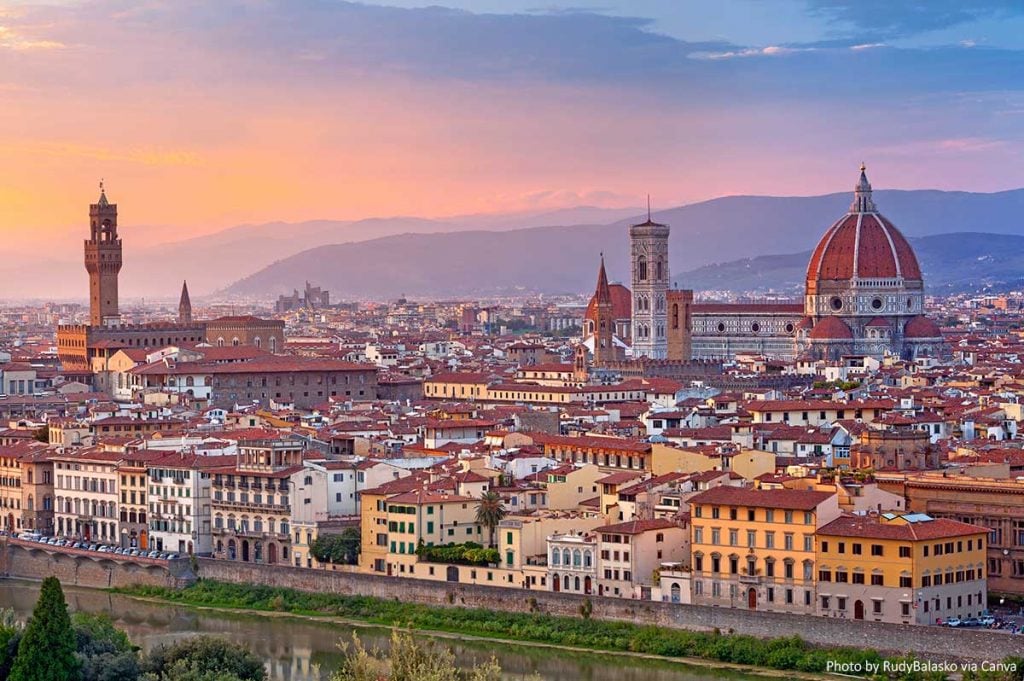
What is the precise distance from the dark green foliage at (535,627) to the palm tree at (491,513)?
220cm

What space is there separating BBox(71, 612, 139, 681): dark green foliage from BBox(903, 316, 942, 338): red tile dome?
78.1m

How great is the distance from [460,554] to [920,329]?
71773mm

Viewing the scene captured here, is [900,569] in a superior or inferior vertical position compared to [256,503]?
inferior

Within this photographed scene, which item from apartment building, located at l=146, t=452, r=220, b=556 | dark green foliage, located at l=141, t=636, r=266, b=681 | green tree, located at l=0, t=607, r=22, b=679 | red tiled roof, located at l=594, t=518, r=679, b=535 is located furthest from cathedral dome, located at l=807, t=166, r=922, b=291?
green tree, located at l=0, t=607, r=22, b=679

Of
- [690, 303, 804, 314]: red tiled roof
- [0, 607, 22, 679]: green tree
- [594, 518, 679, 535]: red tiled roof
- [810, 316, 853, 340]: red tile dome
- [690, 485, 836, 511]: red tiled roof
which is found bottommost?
[0, 607, 22, 679]: green tree

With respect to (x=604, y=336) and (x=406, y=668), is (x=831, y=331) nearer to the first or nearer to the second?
(x=604, y=336)

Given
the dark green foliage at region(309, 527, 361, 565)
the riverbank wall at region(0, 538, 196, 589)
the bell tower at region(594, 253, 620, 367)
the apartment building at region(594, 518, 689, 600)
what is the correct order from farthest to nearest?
the bell tower at region(594, 253, 620, 367) < the riverbank wall at region(0, 538, 196, 589) < the dark green foliage at region(309, 527, 361, 565) < the apartment building at region(594, 518, 689, 600)

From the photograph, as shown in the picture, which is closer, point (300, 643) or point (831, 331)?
point (300, 643)

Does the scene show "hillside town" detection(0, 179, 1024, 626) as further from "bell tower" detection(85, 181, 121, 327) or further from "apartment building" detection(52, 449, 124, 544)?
"bell tower" detection(85, 181, 121, 327)

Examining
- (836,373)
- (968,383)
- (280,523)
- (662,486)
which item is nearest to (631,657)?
(662,486)

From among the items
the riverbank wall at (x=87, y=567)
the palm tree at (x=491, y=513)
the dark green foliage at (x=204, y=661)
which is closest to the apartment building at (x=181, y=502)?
the riverbank wall at (x=87, y=567)

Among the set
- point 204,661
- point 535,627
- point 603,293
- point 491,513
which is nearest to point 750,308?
point 603,293

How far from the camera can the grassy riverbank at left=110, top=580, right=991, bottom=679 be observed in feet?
126

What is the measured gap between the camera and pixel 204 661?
35.8 m
